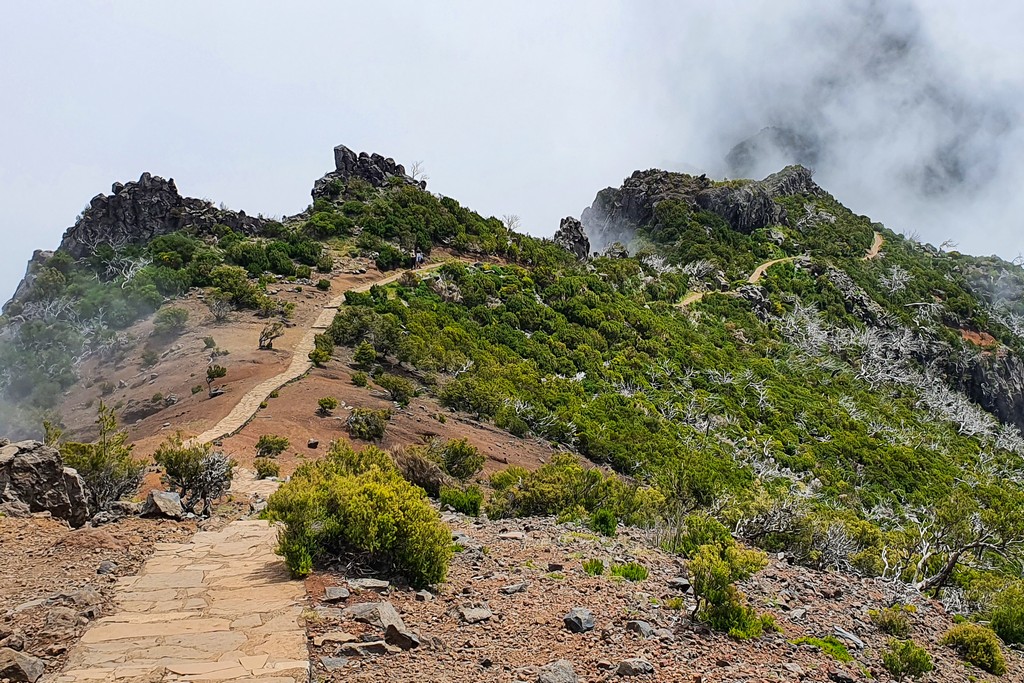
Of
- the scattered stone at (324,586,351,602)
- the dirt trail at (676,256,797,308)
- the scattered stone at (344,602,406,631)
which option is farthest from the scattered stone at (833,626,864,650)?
the dirt trail at (676,256,797,308)

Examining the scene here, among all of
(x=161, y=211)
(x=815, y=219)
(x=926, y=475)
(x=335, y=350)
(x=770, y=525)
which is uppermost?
(x=815, y=219)

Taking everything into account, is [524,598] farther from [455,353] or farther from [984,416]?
[984,416]

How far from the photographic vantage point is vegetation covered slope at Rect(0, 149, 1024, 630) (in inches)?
635

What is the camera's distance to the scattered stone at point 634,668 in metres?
5.29

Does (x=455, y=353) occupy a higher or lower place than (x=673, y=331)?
lower

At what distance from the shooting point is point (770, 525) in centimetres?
1199

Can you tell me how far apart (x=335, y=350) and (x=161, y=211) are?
22903 millimetres

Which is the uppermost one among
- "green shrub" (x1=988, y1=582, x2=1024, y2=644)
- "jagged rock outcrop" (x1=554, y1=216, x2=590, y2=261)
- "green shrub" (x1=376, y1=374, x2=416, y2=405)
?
"jagged rock outcrop" (x1=554, y1=216, x2=590, y2=261)

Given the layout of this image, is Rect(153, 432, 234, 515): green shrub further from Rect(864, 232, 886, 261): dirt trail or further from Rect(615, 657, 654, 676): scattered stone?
Rect(864, 232, 886, 261): dirt trail

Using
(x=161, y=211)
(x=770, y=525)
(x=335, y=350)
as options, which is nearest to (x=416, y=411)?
(x=335, y=350)

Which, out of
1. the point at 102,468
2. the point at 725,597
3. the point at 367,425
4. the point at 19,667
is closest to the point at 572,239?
the point at 367,425

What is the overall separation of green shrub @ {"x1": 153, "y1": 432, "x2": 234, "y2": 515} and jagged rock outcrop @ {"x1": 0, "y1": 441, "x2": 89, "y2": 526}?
146 centimetres

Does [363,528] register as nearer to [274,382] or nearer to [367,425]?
[367,425]

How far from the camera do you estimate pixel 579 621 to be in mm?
6188
